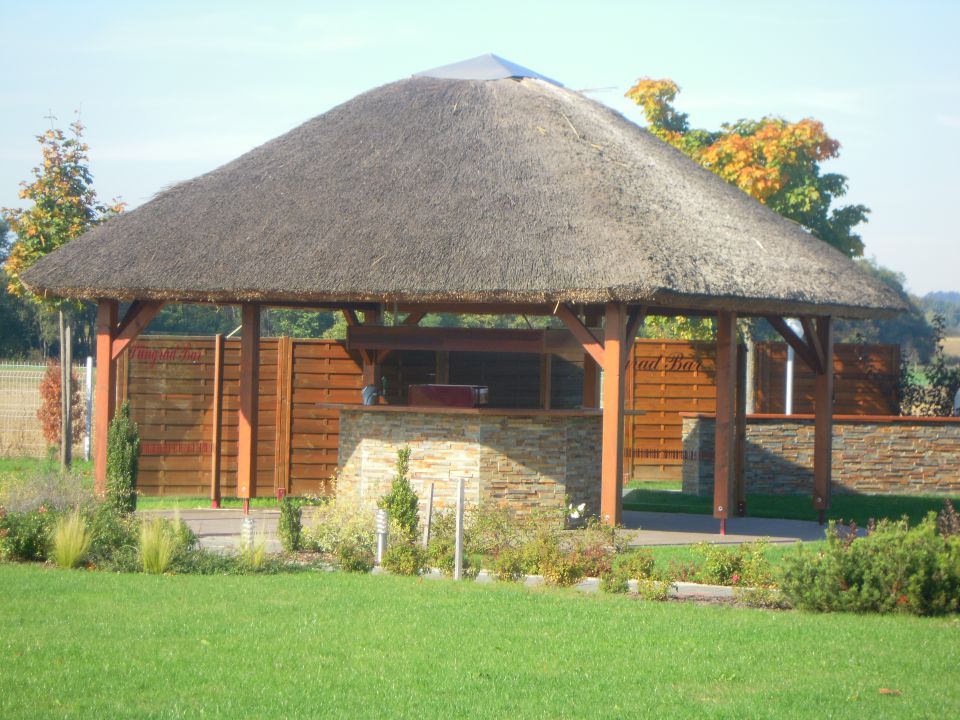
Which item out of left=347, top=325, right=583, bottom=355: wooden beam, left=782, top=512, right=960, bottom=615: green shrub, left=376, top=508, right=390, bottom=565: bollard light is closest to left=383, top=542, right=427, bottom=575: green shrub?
left=376, top=508, right=390, bottom=565: bollard light

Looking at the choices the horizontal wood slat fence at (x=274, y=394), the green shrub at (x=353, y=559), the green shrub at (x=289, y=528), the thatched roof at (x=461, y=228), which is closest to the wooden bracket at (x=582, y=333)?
the thatched roof at (x=461, y=228)

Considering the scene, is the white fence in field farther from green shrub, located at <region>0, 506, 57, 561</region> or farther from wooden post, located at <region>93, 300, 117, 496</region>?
green shrub, located at <region>0, 506, 57, 561</region>

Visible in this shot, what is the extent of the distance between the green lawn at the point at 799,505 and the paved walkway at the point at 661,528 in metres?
0.65

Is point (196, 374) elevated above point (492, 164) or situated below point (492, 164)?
below

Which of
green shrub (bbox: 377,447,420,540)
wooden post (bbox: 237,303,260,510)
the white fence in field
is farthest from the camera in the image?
the white fence in field

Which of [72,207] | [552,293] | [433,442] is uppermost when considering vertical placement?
[72,207]

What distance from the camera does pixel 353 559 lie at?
Result: 39.1ft

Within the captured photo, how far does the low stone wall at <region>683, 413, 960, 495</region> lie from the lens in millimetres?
21109

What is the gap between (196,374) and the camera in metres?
19.0

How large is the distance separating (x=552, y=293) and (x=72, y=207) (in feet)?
33.7

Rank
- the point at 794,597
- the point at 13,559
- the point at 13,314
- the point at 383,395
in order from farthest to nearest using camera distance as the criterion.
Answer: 1. the point at 13,314
2. the point at 383,395
3. the point at 13,559
4. the point at 794,597

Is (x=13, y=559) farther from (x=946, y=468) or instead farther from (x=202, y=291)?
(x=946, y=468)

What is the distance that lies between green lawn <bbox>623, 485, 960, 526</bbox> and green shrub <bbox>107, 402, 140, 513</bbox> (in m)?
7.68

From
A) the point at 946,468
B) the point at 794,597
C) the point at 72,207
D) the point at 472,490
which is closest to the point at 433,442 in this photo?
the point at 472,490
